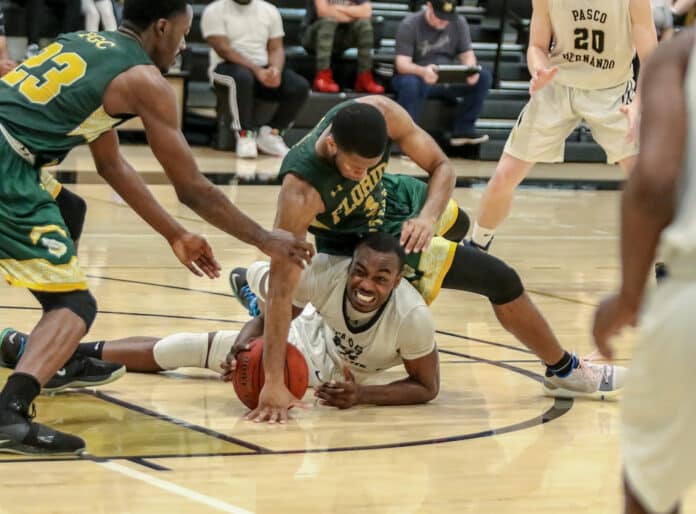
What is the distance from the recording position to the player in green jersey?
4.22 metres

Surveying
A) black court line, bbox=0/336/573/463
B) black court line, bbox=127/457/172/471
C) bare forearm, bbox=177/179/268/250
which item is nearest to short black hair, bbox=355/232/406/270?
bare forearm, bbox=177/179/268/250

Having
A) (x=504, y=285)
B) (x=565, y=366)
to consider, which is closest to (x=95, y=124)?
(x=504, y=285)

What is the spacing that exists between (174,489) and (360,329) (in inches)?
48.3

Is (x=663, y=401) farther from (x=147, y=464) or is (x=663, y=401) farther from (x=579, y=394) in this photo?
(x=579, y=394)

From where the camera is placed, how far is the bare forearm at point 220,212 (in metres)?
4.34

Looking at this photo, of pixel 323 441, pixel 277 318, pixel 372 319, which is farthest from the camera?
pixel 372 319

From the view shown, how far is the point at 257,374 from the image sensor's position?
187 inches

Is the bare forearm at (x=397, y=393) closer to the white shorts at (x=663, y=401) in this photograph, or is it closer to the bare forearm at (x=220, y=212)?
the bare forearm at (x=220, y=212)

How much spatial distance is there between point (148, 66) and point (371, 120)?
764 millimetres

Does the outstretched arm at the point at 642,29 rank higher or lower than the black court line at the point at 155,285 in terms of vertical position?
higher

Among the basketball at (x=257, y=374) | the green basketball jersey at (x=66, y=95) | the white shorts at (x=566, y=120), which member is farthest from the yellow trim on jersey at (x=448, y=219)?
the green basketball jersey at (x=66, y=95)

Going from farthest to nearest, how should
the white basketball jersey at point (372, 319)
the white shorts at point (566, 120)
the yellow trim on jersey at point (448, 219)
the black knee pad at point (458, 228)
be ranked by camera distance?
the white shorts at point (566, 120)
the black knee pad at point (458, 228)
the yellow trim on jersey at point (448, 219)
the white basketball jersey at point (372, 319)

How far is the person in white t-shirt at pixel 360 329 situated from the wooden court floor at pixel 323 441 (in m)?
0.09

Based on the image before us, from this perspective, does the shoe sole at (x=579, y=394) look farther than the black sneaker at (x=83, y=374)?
Yes
